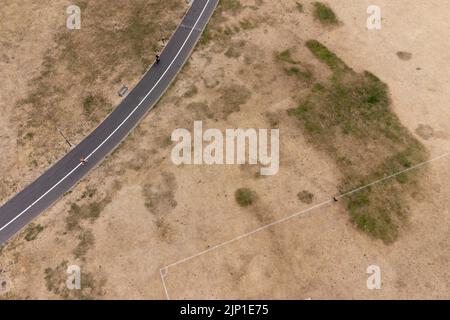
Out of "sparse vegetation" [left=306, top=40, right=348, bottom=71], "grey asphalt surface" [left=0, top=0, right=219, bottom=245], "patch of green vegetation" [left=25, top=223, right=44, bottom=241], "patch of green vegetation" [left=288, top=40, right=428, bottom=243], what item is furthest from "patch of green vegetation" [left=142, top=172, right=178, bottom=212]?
"sparse vegetation" [left=306, top=40, right=348, bottom=71]

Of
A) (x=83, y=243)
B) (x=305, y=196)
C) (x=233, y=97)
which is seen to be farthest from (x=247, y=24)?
(x=83, y=243)

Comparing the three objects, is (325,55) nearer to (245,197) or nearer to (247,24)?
(247,24)

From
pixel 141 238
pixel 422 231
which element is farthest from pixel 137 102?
pixel 422 231

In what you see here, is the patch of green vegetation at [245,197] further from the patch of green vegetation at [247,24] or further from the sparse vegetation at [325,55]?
the patch of green vegetation at [247,24]

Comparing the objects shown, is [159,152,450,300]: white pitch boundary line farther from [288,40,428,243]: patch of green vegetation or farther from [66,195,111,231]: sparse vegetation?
[66,195,111,231]: sparse vegetation

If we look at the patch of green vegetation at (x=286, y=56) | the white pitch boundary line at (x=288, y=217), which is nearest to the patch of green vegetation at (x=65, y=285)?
the white pitch boundary line at (x=288, y=217)
